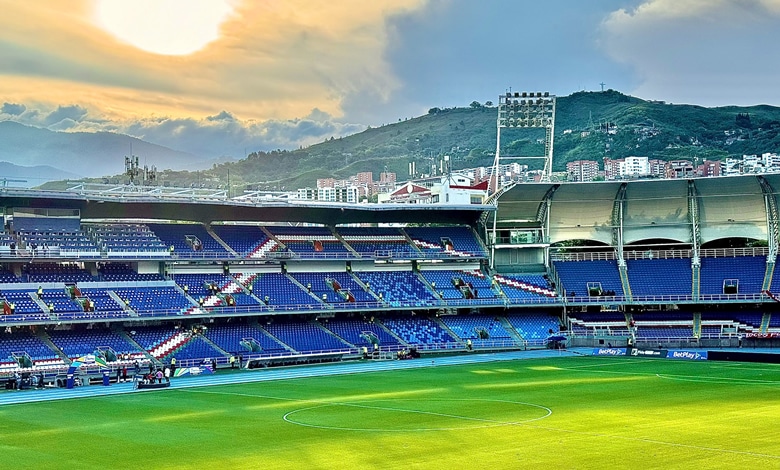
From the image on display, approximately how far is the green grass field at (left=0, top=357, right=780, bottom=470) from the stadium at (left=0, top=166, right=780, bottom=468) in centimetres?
18

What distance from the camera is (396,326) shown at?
222 feet

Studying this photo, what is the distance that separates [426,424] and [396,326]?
35.9m

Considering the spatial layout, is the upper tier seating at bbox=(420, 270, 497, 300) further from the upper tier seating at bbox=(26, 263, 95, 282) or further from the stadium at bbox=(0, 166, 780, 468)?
the upper tier seating at bbox=(26, 263, 95, 282)

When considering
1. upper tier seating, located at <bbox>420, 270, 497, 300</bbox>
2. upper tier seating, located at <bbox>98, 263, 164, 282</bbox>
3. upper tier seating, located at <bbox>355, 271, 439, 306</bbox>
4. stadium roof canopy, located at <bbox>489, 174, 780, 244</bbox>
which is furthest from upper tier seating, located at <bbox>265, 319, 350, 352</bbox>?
stadium roof canopy, located at <bbox>489, 174, 780, 244</bbox>

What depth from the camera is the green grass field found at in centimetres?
2528

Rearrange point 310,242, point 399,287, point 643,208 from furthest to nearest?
point 643,208 → point 310,242 → point 399,287

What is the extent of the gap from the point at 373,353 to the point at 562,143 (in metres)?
125

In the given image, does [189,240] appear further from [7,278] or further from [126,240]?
[7,278]

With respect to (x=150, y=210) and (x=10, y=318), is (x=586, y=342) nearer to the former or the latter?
(x=150, y=210)

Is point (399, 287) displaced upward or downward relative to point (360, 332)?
upward

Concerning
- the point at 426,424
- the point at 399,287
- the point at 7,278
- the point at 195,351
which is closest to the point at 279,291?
the point at 195,351

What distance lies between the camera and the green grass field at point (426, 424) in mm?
25281

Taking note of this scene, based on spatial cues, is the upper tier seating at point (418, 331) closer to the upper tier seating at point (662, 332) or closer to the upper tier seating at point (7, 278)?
the upper tier seating at point (662, 332)

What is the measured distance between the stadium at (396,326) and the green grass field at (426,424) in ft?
0.60
